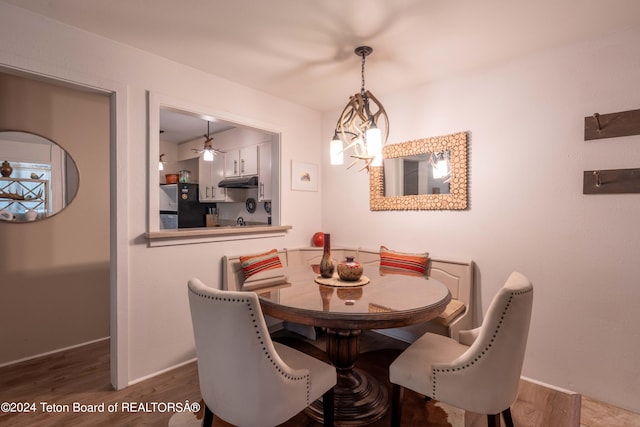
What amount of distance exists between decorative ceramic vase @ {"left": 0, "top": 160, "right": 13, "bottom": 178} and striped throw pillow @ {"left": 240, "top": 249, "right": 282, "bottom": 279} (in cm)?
196

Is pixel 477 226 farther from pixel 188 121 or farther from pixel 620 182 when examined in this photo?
pixel 188 121

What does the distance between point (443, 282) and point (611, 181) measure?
4.25 feet

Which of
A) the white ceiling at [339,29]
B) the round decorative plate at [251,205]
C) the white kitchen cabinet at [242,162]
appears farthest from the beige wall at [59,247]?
the round decorative plate at [251,205]

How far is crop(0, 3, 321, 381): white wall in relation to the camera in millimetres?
1796

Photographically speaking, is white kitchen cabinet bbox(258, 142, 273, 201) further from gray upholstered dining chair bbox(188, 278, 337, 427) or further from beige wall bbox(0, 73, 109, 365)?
gray upholstered dining chair bbox(188, 278, 337, 427)

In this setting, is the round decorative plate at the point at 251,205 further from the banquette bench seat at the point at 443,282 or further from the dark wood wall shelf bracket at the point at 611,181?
the dark wood wall shelf bracket at the point at 611,181

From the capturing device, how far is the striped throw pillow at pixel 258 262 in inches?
105

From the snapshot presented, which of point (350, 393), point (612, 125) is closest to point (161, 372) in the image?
point (350, 393)

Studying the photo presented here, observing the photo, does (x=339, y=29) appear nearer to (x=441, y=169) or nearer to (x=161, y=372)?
(x=441, y=169)

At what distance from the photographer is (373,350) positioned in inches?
105

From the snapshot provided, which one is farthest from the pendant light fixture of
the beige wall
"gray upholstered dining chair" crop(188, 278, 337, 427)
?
the beige wall

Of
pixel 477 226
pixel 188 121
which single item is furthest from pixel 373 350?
pixel 188 121

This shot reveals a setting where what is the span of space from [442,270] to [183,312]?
2.16m

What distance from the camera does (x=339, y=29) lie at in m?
1.93
